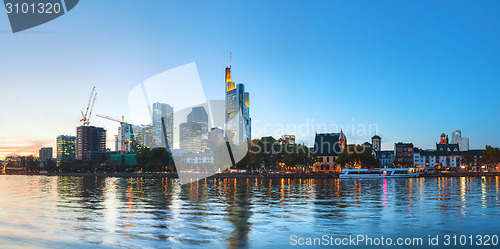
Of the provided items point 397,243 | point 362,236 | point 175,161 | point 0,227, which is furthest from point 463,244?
point 175,161

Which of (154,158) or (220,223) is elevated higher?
(154,158)

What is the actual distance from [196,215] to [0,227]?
1401 cm

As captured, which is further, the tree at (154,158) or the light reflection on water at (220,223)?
the tree at (154,158)

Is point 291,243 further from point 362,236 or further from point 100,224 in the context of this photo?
point 100,224

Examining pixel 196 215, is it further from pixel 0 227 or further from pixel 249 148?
pixel 249 148

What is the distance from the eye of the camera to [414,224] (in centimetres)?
2698

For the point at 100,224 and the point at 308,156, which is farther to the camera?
the point at 308,156

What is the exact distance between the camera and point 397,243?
2130cm

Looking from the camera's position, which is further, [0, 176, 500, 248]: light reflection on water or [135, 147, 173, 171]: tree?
[135, 147, 173, 171]: tree

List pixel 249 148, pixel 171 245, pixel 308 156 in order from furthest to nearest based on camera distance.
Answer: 1. pixel 249 148
2. pixel 308 156
3. pixel 171 245

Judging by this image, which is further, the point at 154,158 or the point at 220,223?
the point at 154,158

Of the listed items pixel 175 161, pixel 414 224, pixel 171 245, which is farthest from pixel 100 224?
pixel 175 161

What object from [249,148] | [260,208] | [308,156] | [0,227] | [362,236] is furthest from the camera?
[249,148]

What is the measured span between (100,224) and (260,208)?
48.8 ft
